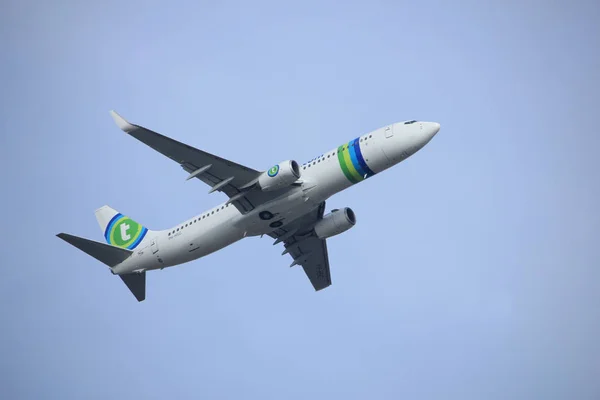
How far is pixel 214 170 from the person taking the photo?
53.3m

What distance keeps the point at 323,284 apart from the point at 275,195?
44.0ft

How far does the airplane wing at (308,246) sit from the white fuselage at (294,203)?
4.17 meters

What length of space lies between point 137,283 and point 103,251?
3.69m

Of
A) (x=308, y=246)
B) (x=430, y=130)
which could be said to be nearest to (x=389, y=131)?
(x=430, y=130)

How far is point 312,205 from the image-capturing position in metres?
55.0

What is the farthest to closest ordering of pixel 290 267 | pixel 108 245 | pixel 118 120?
pixel 290 267
pixel 108 245
pixel 118 120

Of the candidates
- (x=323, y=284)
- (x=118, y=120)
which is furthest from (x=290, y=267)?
(x=118, y=120)

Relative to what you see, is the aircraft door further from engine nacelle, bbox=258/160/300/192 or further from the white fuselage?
engine nacelle, bbox=258/160/300/192

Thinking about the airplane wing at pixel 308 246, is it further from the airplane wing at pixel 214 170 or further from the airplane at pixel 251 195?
the airplane wing at pixel 214 170

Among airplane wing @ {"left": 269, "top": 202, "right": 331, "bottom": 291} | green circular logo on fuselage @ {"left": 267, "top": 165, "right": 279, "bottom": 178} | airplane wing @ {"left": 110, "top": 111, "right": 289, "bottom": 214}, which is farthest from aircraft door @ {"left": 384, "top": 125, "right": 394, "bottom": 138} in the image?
airplane wing @ {"left": 269, "top": 202, "right": 331, "bottom": 291}

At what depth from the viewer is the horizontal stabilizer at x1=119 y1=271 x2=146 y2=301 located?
59781mm

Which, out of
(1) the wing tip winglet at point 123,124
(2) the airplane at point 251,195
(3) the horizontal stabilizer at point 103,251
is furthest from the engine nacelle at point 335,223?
(1) the wing tip winglet at point 123,124

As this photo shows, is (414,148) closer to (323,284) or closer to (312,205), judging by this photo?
(312,205)

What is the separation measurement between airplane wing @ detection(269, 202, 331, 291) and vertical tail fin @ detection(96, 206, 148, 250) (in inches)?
377
